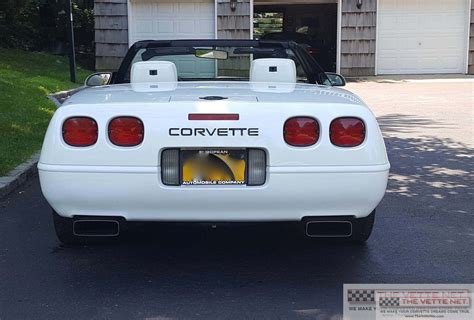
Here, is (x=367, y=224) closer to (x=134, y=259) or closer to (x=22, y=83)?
(x=134, y=259)

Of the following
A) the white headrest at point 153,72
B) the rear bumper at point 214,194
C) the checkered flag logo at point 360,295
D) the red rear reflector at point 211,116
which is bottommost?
the checkered flag logo at point 360,295

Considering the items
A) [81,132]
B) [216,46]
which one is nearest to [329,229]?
[81,132]

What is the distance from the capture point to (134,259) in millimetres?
4414

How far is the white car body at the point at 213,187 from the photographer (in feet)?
11.8

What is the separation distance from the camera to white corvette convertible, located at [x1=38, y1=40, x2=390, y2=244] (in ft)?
11.8

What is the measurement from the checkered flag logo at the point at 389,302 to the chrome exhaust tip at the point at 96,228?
159 centimetres

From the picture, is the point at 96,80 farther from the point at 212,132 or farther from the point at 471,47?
the point at 471,47

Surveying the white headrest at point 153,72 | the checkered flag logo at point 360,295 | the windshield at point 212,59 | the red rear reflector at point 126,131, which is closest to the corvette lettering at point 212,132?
the red rear reflector at point 126,131

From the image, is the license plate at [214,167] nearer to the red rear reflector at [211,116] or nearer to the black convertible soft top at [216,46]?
the red rear reflector at [211,116]

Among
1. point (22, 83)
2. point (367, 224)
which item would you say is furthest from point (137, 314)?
point (22, 83)

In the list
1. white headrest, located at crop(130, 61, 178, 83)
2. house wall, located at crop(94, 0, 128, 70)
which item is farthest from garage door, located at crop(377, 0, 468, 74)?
white headrest, located at crop(130, 61, 178, 83)

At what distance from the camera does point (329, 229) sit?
12.6ft

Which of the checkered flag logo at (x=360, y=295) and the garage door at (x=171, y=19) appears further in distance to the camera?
the garage door at (x=171, y=19)

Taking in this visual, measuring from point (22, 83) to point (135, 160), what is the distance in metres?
9.56
